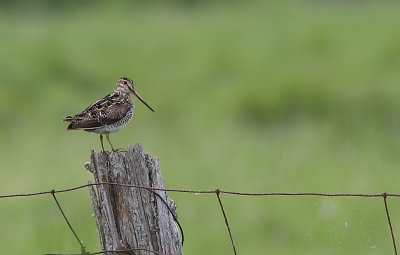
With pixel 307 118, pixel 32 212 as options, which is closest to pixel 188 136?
pixel 307 118

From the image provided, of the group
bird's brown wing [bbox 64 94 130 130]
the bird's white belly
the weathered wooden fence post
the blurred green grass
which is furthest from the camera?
the blurred green grass

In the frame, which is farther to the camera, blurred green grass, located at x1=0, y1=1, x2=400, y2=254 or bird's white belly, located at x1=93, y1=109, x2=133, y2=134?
blurred green grass, located at x1=0, y1=1, x2=400, y2=254

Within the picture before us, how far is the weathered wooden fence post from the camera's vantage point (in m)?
5.23

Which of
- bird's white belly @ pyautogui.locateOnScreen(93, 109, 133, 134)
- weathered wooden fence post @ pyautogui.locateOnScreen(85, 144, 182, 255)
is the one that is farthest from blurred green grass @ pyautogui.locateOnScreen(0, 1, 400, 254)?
weathered wooden fence post @ pyautogui.locateOnScreen(85, 144, 182, 255)

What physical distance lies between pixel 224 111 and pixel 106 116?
11186 millimetres

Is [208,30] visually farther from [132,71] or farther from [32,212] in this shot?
[32,212]

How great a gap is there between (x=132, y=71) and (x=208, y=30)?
12.1 ft

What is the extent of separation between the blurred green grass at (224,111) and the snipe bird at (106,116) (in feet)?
7.46

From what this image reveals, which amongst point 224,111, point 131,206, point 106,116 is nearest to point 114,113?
point 106,116

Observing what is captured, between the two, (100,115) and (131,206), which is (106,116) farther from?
(131,206)

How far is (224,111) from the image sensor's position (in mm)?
17438

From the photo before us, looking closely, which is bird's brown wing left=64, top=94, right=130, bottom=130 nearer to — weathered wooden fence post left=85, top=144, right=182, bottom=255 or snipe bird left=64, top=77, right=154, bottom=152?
snipe bird left=64, top=77, right=154, bottom=152

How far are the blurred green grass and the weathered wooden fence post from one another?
311 cm

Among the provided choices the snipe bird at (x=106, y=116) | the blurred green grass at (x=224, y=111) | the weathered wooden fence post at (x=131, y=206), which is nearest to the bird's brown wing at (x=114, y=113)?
the snipe bird at (x=106, y=116)
